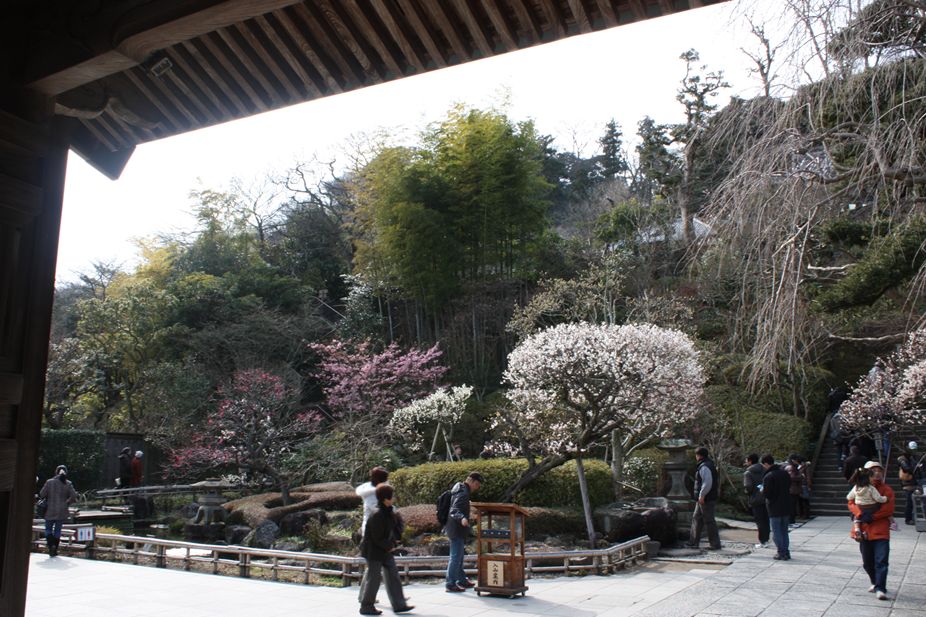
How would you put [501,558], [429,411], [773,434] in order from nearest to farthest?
[501,558] → [429,411] → [773,434]

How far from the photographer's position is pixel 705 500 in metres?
10.9

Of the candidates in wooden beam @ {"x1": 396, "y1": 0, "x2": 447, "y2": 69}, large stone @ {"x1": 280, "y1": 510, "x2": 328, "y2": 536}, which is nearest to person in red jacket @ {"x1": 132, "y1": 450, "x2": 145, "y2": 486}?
large stone @ {"x1": 280, "y1": 510, "x2": 328, "y2": 536}

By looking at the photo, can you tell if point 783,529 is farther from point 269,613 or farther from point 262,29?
point 262,29

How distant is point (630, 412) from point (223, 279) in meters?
15.9

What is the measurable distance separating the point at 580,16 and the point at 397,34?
0.74 metres

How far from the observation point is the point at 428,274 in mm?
21188

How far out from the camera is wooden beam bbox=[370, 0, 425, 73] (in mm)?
2932

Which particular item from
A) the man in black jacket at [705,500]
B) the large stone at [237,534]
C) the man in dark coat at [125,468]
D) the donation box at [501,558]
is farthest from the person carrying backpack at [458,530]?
the man in dark coat at [125,468]

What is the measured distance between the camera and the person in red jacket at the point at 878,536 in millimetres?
6887

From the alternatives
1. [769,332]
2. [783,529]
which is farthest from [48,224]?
[783,529]

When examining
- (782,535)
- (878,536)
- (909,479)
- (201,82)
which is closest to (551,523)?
(782,535)

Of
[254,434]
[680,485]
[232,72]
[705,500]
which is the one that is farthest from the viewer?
[254,434]

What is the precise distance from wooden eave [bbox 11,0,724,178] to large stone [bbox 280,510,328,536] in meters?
10.2

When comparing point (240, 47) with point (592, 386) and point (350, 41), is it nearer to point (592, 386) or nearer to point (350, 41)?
point (350, 41)
